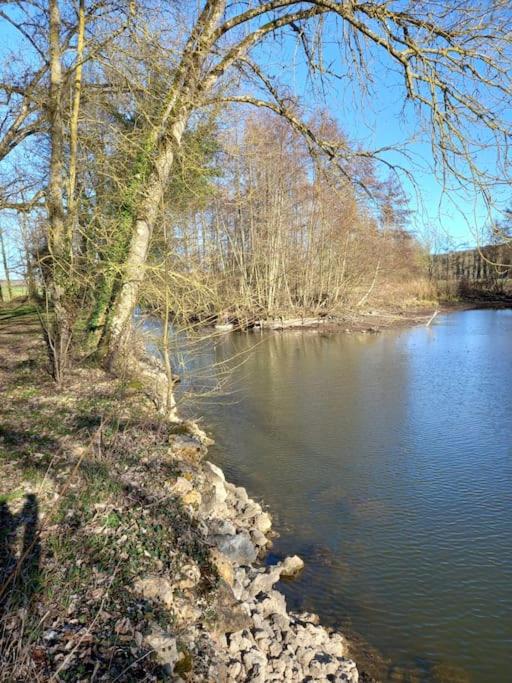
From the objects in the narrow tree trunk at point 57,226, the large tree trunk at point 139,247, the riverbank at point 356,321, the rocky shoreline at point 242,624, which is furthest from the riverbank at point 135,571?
the riverbank at point 356,321

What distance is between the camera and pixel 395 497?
6.04 metres

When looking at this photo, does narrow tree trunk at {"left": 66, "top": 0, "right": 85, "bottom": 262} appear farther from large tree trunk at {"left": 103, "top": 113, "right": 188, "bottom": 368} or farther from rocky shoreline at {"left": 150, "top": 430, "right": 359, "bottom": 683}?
rocky shoreline at {"left": 150, "top": 430, "right": 359, "bottom": 683}

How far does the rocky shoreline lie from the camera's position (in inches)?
115

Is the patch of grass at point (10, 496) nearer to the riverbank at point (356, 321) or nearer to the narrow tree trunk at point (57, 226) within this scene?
the narrow tree trunk at point (57, 226)

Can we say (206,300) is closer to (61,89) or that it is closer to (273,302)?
(61,89)

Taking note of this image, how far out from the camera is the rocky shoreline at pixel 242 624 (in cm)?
291

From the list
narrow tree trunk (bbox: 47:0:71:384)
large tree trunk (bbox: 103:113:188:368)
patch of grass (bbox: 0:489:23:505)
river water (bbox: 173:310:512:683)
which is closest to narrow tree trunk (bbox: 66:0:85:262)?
narrow tree trunk (bbox: 47:0:71:384)

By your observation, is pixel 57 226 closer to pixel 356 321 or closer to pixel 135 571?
pixel 135 571

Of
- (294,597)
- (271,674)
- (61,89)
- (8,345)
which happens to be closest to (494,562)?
(294,597)

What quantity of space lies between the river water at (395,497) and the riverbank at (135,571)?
0.49 m

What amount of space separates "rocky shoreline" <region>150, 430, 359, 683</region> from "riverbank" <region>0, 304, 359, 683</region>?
0.03 feet

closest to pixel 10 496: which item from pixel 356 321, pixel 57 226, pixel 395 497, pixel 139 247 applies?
pixel 139 247

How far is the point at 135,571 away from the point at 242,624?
0.85 meters

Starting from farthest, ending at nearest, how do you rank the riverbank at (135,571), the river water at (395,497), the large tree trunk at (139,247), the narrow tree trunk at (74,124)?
the narrow tree trunk at (74,124) → the large tree trunk at (139,247) → the river water at (395,497) → the riverbank at (135,571)
